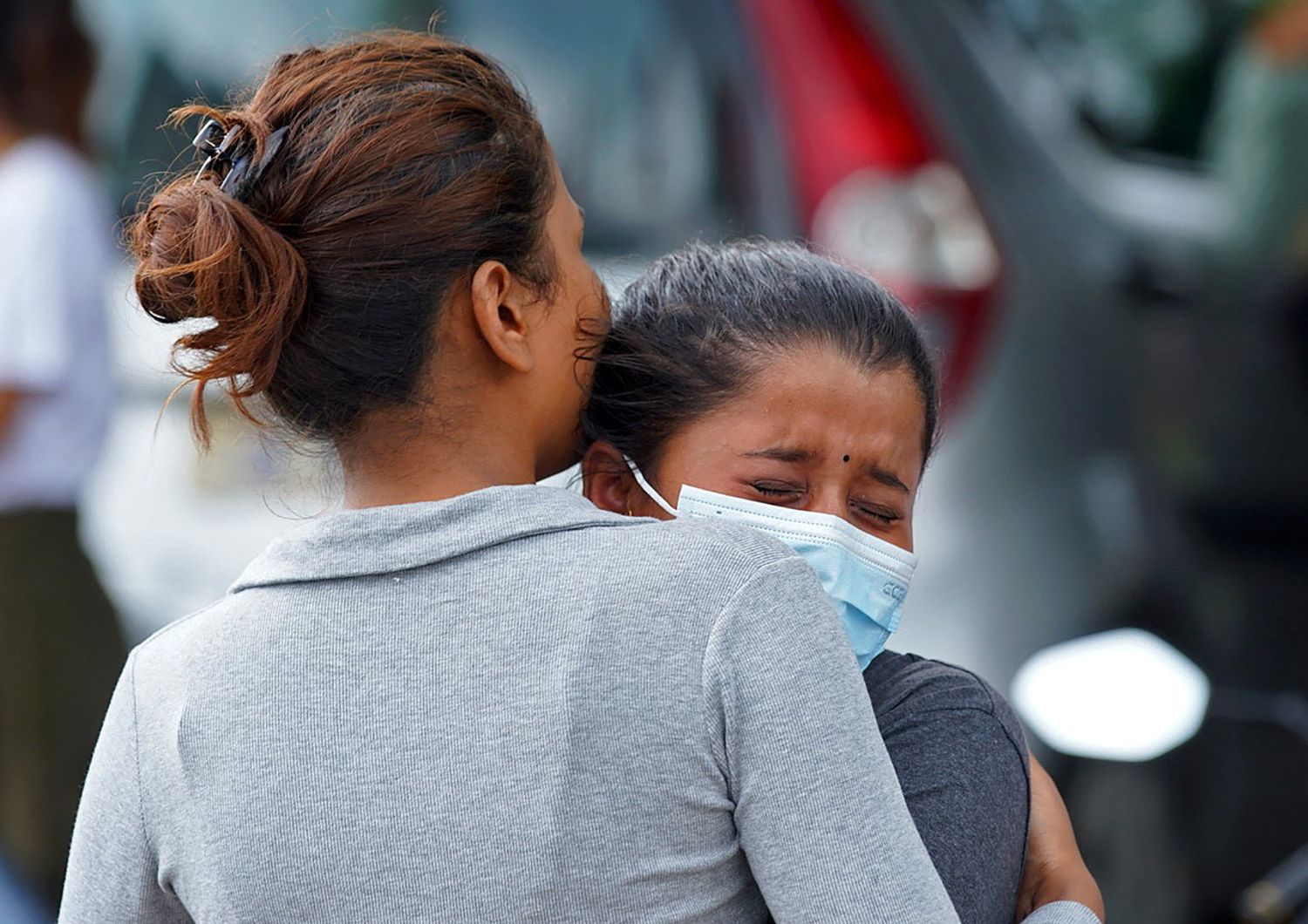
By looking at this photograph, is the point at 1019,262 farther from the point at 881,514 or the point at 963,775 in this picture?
the point at 963,775

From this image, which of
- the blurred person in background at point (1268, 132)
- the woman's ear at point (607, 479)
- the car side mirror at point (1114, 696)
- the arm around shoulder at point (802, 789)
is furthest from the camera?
the blurred person in background at point (1268, 132)

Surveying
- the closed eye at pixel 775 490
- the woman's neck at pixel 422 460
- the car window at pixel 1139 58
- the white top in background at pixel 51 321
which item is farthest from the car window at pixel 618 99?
the woman's neck at pixel 422 460

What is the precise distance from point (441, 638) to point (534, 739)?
10 cm

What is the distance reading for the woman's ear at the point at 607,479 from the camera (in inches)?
60.0

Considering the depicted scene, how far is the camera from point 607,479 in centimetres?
154

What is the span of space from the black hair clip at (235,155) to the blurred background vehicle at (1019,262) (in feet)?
3.38

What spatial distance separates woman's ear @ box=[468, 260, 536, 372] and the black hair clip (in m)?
0.17

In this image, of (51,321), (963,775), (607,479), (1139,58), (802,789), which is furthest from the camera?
(1139,58)

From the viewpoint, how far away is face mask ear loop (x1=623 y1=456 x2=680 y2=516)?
1468 millimetres

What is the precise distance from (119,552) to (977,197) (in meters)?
1.59

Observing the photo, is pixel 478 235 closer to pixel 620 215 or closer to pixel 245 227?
pixel 245 227

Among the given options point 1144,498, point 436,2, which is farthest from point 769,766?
point 436,2

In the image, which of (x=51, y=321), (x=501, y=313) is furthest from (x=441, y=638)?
(x=51, y=321)

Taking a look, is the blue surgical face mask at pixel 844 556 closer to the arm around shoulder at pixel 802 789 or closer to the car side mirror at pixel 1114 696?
the arm around shoulder at pixel 802 789
